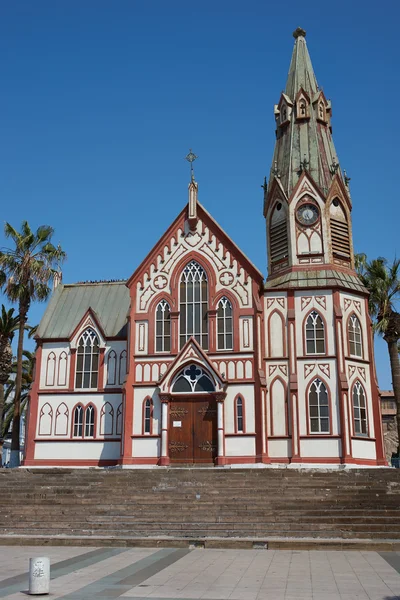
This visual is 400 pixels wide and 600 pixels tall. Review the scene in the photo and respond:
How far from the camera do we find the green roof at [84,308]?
37.8 meters

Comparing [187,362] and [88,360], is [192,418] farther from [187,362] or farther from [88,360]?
[88,360]

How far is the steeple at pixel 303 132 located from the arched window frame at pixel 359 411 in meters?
11.5

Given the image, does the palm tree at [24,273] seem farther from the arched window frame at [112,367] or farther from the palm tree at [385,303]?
the palm tree at [385,303]

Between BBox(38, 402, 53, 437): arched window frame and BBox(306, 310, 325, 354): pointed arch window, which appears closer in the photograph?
BBox(306, 310, 325, 354): pointed arch window

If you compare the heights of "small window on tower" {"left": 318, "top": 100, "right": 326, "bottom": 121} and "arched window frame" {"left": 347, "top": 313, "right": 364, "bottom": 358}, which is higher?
"small window on tower" {"left": 318, "top": 100, "right": 326, "bottom": 121}

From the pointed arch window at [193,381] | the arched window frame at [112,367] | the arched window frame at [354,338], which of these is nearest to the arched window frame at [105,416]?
the arched window frame at [112,367]

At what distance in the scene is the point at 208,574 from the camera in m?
14.3

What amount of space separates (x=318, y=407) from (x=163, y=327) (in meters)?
9.28

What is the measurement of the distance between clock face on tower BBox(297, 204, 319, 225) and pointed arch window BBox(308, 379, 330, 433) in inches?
374

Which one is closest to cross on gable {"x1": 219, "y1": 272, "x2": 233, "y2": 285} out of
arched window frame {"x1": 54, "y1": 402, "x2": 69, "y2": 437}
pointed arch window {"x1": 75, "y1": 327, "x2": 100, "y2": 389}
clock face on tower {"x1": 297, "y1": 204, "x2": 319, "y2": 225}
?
clock face on tower {"x1": 297, "y1": 204, "x2": 319, "y2": 225}

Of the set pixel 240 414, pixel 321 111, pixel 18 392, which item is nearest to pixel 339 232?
pixel 321 111

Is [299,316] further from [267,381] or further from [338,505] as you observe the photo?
[338,505]

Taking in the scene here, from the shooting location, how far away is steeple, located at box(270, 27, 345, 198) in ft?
124

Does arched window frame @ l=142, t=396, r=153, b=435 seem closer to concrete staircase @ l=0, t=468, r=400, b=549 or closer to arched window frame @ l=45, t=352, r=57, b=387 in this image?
concrete staircase @ l=0, t=468, r=400, b=549
